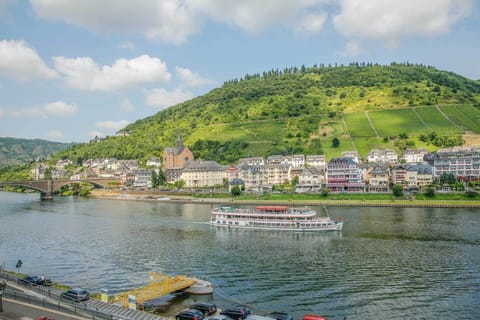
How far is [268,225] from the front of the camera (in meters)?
74.1

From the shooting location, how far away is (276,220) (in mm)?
74250

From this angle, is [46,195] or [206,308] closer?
[206,308]

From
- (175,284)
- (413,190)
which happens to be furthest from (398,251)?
(413,190)

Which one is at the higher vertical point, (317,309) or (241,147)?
(241,147)

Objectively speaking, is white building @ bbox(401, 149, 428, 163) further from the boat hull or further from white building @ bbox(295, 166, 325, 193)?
the boat hull

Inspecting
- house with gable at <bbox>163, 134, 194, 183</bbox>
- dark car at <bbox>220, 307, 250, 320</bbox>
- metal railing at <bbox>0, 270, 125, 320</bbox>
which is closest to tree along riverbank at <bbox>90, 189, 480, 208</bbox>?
house with gable at <bbox>163, 134, 194, 183</bbox>

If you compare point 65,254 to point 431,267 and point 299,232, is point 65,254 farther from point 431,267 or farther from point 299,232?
point 431,267

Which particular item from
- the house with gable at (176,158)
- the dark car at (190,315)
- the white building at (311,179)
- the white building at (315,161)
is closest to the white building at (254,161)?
the white building at (315,161)

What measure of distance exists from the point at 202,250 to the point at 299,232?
2101cm

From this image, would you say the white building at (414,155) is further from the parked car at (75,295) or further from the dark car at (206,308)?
the parked car at (75,295)

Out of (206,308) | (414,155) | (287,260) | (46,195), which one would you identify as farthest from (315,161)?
(206,308)

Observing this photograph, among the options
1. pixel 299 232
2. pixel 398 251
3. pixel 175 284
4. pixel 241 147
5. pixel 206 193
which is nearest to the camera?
pixel 175 284

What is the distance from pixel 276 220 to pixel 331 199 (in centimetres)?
3889

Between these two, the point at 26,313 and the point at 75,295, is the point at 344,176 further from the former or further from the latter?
the point at 26,313
